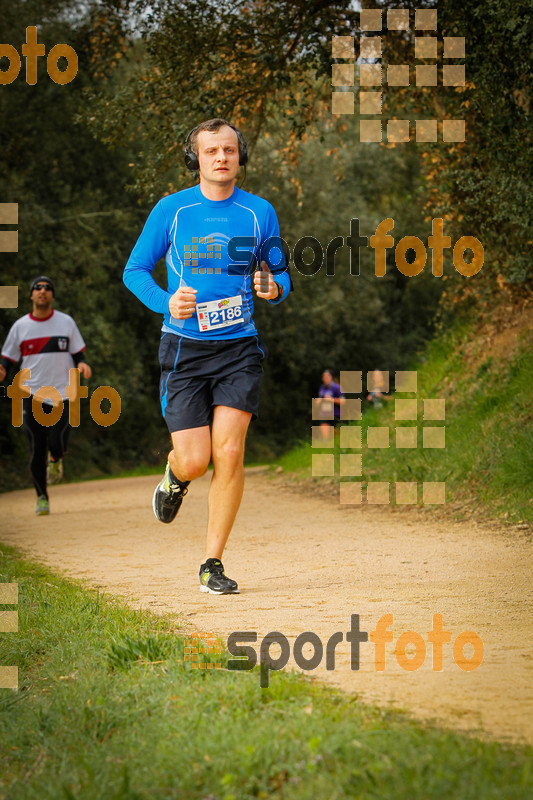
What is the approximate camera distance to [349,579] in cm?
552

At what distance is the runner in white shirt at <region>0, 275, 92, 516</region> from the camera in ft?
32.2

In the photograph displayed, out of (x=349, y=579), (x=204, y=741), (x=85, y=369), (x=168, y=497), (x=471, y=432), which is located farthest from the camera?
(x=471, y=432)

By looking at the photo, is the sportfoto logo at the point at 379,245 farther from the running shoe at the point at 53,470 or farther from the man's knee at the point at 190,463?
the running shoe at the point at 53,470

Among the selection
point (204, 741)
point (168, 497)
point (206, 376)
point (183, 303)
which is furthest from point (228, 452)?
point (204, 741)

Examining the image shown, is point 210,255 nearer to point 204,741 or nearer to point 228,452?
point 228,452

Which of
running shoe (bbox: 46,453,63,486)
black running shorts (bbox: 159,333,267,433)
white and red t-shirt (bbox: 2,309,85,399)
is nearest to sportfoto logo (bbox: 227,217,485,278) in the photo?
black running shorts (bbox: 159,333,267,433)

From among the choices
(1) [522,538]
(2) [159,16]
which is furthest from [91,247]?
(1) [522,538]

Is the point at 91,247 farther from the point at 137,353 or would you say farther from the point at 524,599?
the point at 524,599

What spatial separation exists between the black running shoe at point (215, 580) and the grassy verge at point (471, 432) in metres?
3.42

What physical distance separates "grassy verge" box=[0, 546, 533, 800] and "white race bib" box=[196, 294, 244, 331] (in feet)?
6.22

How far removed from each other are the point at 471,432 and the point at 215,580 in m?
5.53

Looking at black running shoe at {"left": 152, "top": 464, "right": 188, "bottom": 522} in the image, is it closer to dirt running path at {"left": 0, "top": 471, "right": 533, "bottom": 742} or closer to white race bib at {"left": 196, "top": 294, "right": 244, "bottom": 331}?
dirt running path at {"left": 0, "top": 471, "right": 533, "bottom": 742}

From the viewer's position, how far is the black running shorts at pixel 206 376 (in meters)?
5.27

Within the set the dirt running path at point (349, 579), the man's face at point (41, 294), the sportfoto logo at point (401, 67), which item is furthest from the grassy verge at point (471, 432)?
the man's face at point (41, 294)
